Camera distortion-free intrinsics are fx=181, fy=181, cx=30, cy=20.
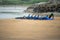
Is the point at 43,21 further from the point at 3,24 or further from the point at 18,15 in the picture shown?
the point at 3,24

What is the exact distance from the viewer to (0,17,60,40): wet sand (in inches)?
67.1

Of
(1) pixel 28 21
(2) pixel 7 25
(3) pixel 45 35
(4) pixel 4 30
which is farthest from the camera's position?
(1) pixel 28 21

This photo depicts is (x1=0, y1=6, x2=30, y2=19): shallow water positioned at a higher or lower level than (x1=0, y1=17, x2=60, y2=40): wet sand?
higher

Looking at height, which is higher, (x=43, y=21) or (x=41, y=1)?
(x=41, y=1)

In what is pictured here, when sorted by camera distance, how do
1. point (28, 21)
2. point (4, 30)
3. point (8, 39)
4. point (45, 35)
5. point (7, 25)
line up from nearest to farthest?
point (8, 39) < point (45, 35) < point (4, 30) < point (7, 25) < point (28, 21)

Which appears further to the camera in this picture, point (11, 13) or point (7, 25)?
point (11, 13)

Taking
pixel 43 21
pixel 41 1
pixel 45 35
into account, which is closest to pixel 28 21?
pixel 43 21

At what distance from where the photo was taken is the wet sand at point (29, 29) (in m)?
1.70

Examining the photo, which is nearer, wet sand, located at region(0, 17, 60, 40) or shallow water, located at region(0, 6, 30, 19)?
wet sand, located at region(0, 17, 60, 40)

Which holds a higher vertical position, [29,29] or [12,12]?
[12,12]

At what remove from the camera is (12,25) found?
2.11 m

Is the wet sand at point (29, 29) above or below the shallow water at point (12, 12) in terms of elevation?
below

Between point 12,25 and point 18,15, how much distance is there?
10.8 inches

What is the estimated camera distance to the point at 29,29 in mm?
1983
